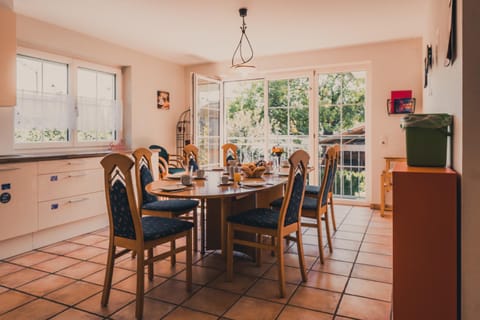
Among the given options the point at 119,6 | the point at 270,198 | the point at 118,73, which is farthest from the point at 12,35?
the point at 270,198

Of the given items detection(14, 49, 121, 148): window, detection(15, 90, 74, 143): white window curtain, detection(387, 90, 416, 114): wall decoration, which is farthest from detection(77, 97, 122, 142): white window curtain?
detection(387, 90, 416, 114): wall decoration

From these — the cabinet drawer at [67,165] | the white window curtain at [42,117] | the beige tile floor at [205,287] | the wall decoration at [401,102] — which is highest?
the wall decoration at [401,102]

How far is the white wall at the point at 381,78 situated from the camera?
4.82 m

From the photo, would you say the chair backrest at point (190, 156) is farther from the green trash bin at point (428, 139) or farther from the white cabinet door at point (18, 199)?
the green trash bin at point (428, 139)

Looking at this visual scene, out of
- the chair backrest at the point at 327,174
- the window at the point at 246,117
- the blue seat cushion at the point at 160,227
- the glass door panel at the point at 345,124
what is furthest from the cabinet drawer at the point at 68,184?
the glass door panel at the point at 345,124

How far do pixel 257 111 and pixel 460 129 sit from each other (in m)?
4.59

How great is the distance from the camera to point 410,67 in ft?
15.8

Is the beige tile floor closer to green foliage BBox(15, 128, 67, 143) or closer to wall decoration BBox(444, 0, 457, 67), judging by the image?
green foliage BBox(15, 128, 67, 143)

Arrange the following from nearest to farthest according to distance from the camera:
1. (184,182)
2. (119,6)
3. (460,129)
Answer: (460,129)
(184,182)
(119,6)

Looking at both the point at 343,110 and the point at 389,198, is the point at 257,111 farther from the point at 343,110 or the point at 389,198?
the point at 389,198

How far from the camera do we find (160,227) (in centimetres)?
232

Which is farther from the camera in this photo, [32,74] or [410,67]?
[410,67]

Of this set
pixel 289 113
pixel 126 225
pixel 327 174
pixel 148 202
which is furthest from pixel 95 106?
pixel 327 174

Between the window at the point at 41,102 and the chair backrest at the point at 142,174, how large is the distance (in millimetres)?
1675
